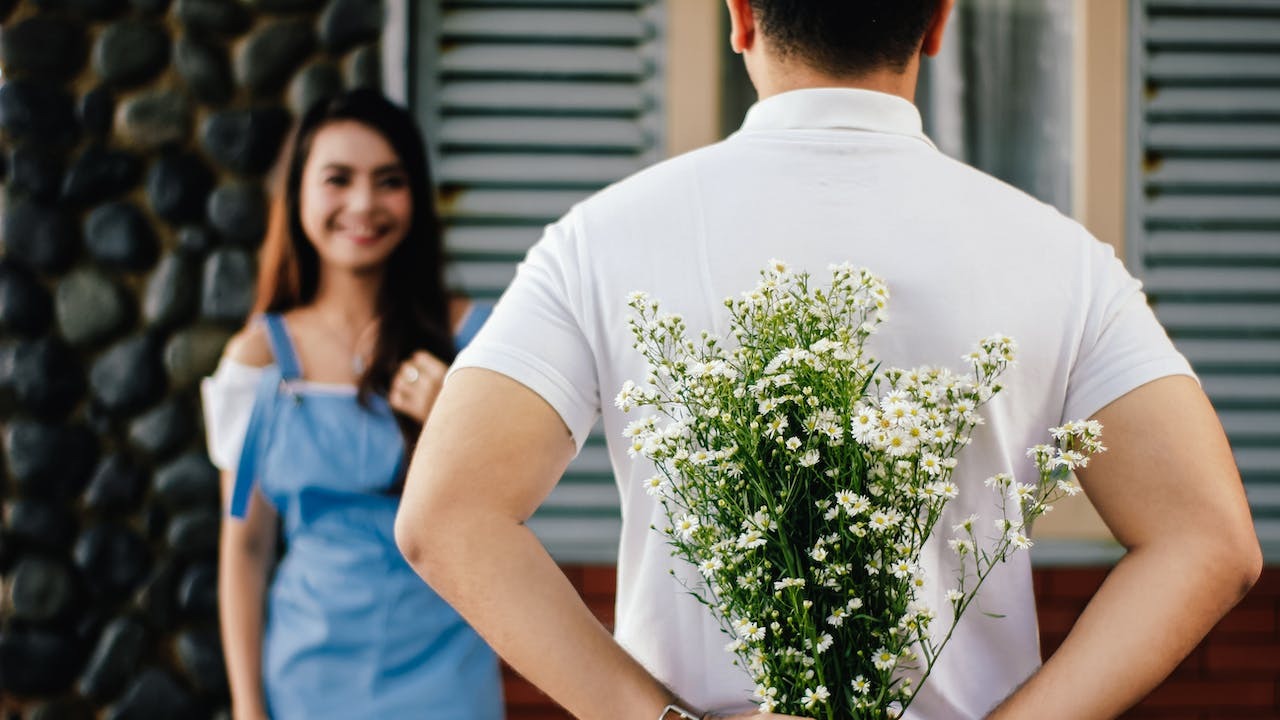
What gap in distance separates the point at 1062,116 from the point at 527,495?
2898 millimetres

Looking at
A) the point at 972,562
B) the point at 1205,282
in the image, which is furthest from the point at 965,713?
the point at 1205,282

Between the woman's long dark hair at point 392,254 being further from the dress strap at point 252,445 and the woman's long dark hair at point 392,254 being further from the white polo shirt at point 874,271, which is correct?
the white polo shirt at point 874,271

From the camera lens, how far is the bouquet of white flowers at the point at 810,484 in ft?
3.28

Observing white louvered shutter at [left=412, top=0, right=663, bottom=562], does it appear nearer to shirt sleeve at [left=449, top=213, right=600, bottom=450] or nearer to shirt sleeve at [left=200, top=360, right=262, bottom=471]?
shirt sleeve at [left=200, top=360, right=262, bottom=471]

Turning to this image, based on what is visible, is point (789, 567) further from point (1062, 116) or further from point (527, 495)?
point (1062, 116)

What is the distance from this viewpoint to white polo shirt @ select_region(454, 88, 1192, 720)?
114 cm

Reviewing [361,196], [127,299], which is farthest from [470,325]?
[127,299]

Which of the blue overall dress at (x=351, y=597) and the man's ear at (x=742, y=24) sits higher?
the man's ear at (x=742, y=24)

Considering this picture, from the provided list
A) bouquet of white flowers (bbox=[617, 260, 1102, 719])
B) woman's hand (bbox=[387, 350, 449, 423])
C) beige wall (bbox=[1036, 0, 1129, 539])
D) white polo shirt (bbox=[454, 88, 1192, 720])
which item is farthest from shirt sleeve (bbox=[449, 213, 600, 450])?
beige wall (bbox=[1036, 0, 1129, 539])

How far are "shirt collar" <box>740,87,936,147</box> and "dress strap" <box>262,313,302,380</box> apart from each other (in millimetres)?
1633

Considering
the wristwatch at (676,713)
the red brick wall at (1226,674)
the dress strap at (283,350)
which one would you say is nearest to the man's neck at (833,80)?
→ the wristwatch at (676,713)

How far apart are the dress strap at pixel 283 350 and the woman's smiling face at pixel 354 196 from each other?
8.0 inches

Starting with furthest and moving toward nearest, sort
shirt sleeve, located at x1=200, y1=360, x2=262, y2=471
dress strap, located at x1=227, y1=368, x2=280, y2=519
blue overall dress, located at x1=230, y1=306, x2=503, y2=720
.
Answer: shirt sleeve, located at x1=200, y1=360, x2=262, y2=471 < dress strap, located at x1=227, y1=368, x2=280, y2=519 < blue overall dress, located at x1=230, y1=306, x2=503, y2=720

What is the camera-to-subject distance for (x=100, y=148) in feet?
11.1
